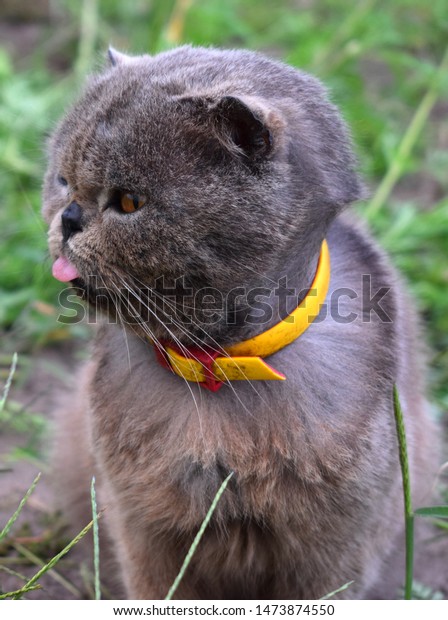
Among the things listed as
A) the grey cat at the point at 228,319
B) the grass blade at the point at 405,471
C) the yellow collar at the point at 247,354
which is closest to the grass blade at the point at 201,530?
the grey cat at the point at 228,319

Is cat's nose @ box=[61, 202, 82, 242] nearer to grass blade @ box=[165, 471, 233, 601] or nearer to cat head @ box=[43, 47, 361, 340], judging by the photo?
cat head @ box=[43, 47, 361, 340]

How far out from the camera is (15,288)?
3076 mm

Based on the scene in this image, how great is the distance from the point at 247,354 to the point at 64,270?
1.25 feet

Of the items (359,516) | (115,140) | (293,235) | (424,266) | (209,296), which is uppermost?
(424,266)

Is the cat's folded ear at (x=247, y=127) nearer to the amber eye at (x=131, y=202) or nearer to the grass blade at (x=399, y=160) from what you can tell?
the amber eye at (x=131, y=202)

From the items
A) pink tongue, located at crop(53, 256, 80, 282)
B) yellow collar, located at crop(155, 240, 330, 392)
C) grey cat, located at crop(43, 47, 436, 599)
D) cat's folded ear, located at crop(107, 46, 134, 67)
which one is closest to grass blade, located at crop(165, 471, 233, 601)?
grey cat, located at crop(43, 47, 436, 599)

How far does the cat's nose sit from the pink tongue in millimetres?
45

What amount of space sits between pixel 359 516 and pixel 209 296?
555 millimetres

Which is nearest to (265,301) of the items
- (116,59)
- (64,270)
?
(64,270)

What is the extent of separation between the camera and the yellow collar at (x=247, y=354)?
1518 millimetres

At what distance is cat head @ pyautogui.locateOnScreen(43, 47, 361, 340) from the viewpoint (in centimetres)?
140
